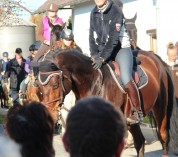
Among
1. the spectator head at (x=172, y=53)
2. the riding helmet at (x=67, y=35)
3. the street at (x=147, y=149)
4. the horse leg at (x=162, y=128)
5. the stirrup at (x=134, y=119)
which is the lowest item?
the street at (x=147, y=149)

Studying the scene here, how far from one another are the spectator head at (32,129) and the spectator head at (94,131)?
13cm

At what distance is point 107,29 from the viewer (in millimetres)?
8938

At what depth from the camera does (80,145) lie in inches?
116

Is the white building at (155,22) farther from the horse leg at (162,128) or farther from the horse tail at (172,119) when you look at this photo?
the horse leg at (162,128)

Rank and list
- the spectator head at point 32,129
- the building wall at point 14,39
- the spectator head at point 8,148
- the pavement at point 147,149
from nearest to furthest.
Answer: the spectator head at point 8,148 → the spectator head at point 32,129 → the pavement at point 147,149 → the building wall at point 14,39

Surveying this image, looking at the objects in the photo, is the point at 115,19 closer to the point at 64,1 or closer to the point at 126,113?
the point at 126,113

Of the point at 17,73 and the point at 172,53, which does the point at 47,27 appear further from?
the point at 17,73

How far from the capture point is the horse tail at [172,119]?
10281mm

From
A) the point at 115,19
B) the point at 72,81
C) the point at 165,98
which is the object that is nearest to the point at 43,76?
the point at 72,81

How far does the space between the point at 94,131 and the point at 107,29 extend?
20.0ft

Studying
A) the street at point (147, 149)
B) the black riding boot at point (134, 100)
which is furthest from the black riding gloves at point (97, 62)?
the street at point (147, 149)

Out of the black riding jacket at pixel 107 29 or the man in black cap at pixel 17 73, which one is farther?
the man in black cap at pixel 17 73

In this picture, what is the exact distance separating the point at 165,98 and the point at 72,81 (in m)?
2.36

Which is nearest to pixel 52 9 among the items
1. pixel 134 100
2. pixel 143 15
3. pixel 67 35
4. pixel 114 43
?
pixel 67 35
